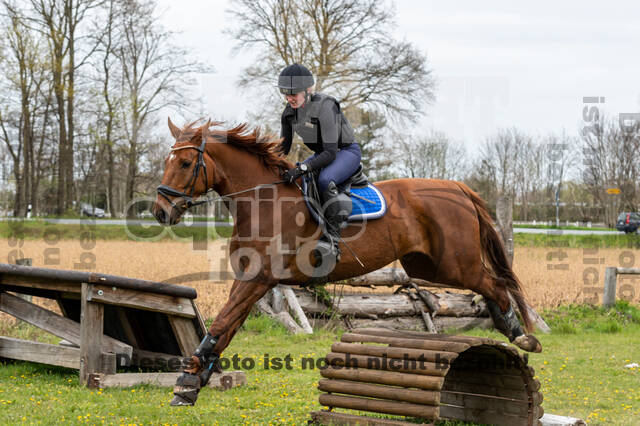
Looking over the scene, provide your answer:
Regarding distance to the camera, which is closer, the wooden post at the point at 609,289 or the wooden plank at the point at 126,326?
the wooden plank at the point at 126,326

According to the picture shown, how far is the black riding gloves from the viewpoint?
5.19 meters

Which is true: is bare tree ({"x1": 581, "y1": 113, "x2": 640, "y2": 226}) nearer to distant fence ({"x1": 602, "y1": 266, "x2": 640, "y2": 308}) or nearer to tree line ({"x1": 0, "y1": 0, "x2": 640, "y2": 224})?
tree line ({"x1": 0, "y1": 0, "x2": 640, "y2": 224})

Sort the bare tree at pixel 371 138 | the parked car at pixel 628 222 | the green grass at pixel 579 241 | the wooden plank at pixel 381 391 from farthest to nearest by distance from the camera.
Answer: the parked car at pixel 628 222
the green grass at pixel 579 241
the bare tree at pixel 371 138
the wooden plank at pixel 381 391

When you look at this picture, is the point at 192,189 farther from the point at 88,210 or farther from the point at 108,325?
the point at 88,210

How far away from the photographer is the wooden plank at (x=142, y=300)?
5.96 metres

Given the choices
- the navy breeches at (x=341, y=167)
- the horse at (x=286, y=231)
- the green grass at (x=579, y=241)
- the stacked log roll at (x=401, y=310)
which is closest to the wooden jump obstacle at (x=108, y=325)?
the horse at (x=286, y=231)

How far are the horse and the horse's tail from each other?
10 millimetres

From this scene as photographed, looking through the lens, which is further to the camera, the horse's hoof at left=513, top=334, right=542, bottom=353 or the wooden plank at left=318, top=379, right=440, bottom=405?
the horse's hoof at left=513, top=334, right=542, bottom=353


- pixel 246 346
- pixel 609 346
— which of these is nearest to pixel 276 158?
pixel 246 346

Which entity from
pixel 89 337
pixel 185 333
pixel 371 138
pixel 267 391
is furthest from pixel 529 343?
pixel 371 138

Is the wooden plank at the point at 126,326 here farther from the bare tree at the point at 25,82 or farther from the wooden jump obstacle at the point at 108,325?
the bare tree at the point at 25,82

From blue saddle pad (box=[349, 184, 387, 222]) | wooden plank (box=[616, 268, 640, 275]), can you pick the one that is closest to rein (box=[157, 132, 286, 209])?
blue saddle pad (box=[349, 184, 387, 222])

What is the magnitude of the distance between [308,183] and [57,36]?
78.5 ft

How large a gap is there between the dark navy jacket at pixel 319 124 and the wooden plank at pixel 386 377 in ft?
5.69
